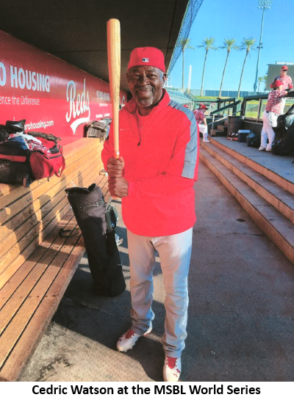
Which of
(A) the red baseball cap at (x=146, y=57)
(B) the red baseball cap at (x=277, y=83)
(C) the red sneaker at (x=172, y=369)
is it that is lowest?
(C) the red sneaker at (x=172, y=369)

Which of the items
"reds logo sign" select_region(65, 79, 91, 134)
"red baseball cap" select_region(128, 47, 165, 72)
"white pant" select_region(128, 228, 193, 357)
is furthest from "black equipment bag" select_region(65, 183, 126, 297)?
"reds logo sign" select_region(65, 79, 91, 134)

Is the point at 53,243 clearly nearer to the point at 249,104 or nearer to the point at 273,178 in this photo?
the point at 273,178

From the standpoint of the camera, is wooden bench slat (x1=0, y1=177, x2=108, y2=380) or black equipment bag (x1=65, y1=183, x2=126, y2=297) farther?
black equipment bag (x1=65, y1=183, x2=126, y2=297)

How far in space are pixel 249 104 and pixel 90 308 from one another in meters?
13.1

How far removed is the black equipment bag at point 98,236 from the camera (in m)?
2.46

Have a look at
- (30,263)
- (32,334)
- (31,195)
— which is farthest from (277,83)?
(32,334)

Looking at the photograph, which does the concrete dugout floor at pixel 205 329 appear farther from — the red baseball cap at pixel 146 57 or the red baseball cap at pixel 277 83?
the red baseball cap at pixel 277 83

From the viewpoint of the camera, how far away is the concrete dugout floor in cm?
195

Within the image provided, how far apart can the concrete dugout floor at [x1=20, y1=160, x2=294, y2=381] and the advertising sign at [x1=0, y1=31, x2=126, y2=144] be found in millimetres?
2391

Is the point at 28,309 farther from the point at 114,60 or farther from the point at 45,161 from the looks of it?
the point at 114,60

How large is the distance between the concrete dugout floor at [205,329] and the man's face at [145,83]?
1.65m

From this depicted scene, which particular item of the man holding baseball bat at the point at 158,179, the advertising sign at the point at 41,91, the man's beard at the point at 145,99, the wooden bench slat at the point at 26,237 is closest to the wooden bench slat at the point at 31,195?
the wooden bench slat at the point at 26,237

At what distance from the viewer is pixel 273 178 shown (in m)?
5.30

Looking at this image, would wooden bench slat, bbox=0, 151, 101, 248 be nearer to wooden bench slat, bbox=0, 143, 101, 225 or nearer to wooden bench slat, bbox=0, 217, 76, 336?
wooden bench slat, bbox=0, 143, 101, 225
